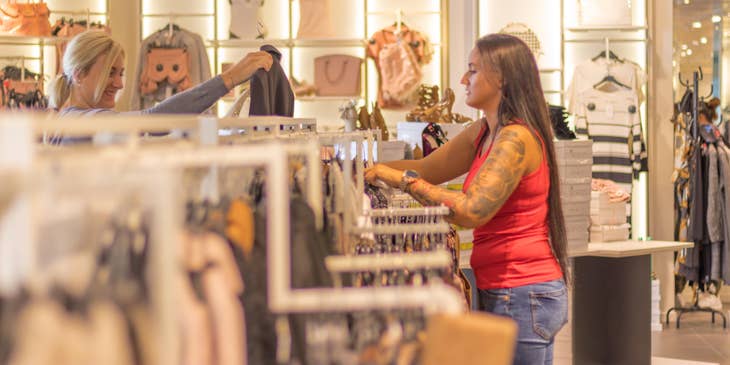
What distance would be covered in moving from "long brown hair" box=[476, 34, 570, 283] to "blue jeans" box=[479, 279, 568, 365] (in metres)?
0.13

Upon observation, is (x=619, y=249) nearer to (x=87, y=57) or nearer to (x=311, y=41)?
(x=87, y=57)

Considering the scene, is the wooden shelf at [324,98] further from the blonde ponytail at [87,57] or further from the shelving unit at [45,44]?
the blonde ponytail at [87,57]

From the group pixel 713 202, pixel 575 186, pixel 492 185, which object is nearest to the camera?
pixel 492 185

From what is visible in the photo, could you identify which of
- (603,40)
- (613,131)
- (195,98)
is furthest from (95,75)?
(603,40)

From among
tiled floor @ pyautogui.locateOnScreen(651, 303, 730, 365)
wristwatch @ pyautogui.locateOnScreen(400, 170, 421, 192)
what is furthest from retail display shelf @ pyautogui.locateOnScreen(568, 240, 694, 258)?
wristwatch @ pyautogui.locateOnScreen(400, 170, 421, 192)

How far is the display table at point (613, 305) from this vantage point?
179 inches

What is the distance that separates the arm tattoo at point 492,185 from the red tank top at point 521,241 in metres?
0.07

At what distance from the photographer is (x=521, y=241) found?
259cm

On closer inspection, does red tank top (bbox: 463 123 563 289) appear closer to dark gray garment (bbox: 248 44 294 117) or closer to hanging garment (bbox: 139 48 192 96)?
dark gray garment (bbox: 248 44 294 117)

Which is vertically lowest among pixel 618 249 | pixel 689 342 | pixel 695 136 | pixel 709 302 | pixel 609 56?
pixel 689 342

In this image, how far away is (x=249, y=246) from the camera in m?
1.58

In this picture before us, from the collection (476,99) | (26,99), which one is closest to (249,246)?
(476,99)

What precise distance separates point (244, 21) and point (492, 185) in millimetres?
4983

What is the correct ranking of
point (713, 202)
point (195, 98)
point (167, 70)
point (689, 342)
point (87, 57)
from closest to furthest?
1. point (195, 98)
2. point (87, 57)
3. point (689, 342)
4. point (713, 202)
5. point (167, 70)
